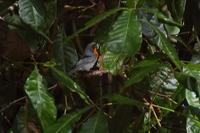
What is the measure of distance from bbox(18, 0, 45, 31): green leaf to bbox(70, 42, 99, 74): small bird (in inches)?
5.4

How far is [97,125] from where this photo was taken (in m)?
0.85

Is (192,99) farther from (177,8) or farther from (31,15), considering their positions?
(31,15)

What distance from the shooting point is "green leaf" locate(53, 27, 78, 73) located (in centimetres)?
95

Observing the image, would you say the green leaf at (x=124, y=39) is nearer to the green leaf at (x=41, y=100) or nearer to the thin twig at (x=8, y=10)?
the green leaf at (x=41, y=100)

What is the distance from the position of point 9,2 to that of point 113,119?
0.33 meters

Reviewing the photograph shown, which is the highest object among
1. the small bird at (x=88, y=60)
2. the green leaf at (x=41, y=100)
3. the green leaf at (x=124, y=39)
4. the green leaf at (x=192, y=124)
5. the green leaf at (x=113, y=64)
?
the green leaf at (x=124, y=39)

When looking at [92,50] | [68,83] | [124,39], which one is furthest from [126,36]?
[92,50]

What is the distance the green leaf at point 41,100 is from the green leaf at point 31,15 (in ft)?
0.32

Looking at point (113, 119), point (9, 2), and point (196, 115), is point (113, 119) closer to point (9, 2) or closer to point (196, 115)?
point (196, 115)

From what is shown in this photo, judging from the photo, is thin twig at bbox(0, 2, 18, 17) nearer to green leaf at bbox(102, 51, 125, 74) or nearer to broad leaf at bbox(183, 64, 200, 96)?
green leaf at bbox(102, 51, 125, 74)

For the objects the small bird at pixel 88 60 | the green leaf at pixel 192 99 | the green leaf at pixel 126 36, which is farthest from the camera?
the small bird at pixel 88 60

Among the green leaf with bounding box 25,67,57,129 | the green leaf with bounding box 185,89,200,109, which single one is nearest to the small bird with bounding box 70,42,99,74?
the green leaf with bounding box 25,67,57,129

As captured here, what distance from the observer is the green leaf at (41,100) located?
0.88 metres

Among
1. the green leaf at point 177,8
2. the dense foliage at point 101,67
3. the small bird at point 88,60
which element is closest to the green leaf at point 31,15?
the dense foliage at point 101,67
